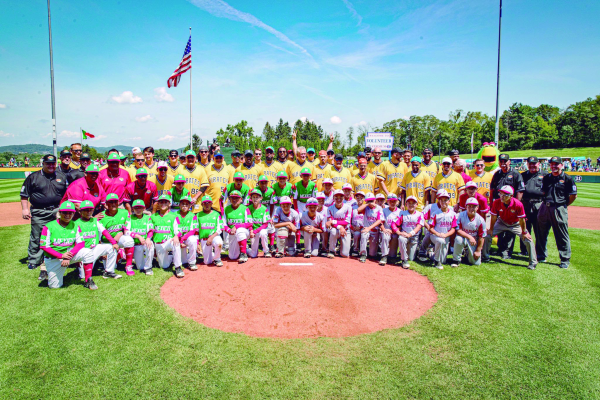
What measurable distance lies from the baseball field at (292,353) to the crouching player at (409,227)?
1664 mm

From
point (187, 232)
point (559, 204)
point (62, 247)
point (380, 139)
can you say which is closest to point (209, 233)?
point (187, 232)

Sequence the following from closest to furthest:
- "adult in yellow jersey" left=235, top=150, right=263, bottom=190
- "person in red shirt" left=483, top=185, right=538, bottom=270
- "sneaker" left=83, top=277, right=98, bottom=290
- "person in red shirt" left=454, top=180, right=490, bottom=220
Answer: "sneaker" left=83, top=277, right=98, bottom=290, "person in red shirt" left=483, top=185, right=538, bottom=270, "person in red shirt" left=454, top=180, right=490, bottom=220, "adult in yellow jersey" left=235, top=150, right=263, bottom=190

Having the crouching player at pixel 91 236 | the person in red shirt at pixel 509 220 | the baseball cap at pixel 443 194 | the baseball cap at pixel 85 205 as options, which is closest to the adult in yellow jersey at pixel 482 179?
the person in red shirt at pixel 509 220

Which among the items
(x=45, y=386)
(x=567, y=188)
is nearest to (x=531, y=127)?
(x=567, y=188)

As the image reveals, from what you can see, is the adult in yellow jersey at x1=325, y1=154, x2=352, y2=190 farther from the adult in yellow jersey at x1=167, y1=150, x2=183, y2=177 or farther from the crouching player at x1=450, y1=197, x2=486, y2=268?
the adult in yellow jersey at x1=167, y1=150, x2=183, y2=177

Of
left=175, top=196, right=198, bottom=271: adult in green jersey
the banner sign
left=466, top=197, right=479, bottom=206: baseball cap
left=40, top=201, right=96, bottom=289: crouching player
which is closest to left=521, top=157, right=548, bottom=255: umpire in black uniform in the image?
left=466, top=197, right=479, bottom=206: baseball cap

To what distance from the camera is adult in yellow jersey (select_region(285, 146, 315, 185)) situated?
891 centimetres

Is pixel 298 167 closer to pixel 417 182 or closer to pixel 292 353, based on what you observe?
pixel 417 182

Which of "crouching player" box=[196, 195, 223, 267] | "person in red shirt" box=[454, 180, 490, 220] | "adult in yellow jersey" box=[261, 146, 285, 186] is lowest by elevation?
"crouching player" box=[196, 195, 223, 267]

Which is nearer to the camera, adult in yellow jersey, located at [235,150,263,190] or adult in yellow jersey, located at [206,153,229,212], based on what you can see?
adult in yellow jersey, located at [206,153,229,212]

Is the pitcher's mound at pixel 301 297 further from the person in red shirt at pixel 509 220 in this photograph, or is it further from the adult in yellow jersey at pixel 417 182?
the person in red shirt at pixel 509 220

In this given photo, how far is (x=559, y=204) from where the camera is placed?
7375mm

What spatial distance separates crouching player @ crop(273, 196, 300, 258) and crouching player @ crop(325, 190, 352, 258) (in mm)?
818

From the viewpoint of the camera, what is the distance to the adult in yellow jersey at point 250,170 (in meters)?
8.73
